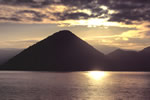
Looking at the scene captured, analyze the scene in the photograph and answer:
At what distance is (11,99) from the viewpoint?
7306cm

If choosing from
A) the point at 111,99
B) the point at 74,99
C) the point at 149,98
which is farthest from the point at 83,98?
the point at 149,98

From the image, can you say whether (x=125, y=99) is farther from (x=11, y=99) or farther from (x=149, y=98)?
(x=11, y=99)

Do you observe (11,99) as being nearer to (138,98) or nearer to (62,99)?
(62,99)

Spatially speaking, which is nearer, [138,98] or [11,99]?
[11,99]

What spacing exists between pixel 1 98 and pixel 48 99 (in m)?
13.1

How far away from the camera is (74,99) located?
7456 cm

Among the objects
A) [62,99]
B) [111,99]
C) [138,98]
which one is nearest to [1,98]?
[62,99]

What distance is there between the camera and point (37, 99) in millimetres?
73500

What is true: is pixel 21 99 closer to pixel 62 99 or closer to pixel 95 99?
pixel 62 99

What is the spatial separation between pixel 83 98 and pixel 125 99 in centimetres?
1180

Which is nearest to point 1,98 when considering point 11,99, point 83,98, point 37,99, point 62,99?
point 11,99

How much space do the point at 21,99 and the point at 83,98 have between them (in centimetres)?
1732

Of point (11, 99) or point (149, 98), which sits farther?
point (149, 98)

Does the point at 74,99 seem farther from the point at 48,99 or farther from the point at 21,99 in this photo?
the point at 21,99
